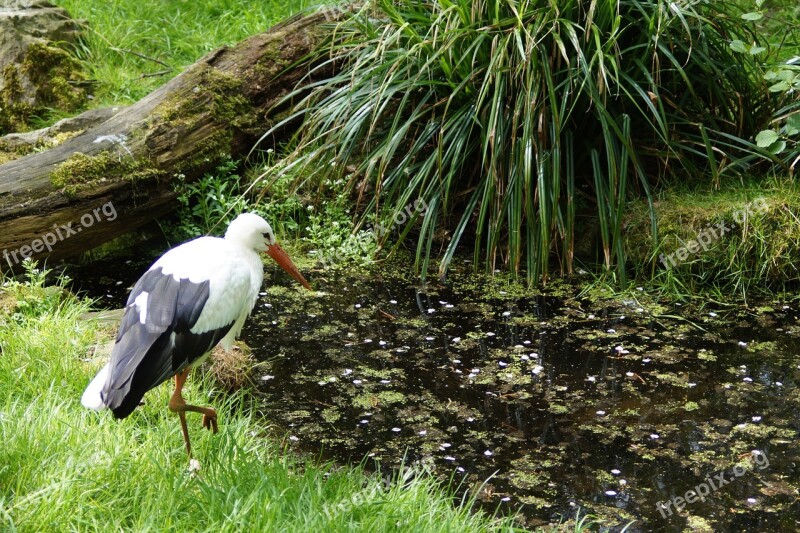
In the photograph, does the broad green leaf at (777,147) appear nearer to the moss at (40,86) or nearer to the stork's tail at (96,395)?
the stork's tail at (96,395)

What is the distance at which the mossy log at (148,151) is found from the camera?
13.9ft

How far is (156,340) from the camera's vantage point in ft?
9.02

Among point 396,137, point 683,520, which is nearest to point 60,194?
point 396,137

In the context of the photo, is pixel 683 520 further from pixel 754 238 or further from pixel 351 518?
pixel 754 238

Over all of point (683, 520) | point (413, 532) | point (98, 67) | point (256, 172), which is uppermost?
point (98, 67)

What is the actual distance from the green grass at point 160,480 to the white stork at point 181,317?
170mm

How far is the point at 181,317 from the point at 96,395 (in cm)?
34

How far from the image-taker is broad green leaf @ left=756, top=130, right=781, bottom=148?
4.41 metres

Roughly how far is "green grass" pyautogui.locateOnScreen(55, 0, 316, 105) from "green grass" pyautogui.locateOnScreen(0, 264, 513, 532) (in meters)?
3.31

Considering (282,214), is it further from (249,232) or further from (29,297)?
(249,232)

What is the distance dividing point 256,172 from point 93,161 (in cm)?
105

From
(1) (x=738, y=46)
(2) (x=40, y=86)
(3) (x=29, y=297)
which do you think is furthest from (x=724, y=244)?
(2) (x=40, y=86)

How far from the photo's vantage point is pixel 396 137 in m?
4.59

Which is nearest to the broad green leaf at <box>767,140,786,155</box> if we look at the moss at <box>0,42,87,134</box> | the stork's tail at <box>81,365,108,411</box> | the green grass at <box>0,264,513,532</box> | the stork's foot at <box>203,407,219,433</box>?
the green grass at <box>0,264,513,532</box>
